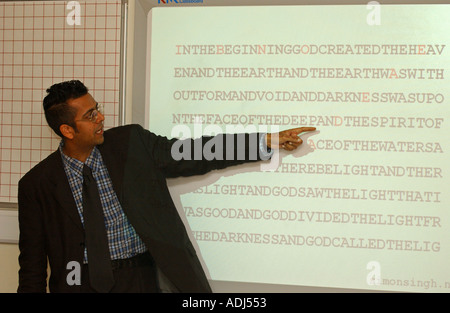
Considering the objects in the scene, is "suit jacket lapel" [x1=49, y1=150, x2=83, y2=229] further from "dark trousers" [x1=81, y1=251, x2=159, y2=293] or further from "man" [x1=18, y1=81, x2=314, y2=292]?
"dark trousers" [x1=81, y1=251, x2=159, y2=293]

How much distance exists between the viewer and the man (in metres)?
1.62

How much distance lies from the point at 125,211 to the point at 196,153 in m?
0.34

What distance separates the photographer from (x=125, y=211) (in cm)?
164

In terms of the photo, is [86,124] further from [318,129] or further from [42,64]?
[318,129]

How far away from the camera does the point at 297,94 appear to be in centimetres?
176

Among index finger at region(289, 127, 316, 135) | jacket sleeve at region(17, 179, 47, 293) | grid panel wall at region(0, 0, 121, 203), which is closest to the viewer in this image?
jacket sleeve at region(17, 179, 47, 293)

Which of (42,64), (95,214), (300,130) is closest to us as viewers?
(95,214)

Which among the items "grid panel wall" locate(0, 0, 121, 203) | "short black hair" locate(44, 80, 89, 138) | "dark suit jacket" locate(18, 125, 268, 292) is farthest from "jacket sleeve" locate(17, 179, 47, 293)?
"grid panel wall" locate(0, 0, 121, 203)

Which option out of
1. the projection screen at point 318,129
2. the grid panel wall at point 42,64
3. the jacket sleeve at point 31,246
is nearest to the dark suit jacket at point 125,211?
the jacket sleeve at point 31,246

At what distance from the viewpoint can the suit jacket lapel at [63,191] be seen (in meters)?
1.62

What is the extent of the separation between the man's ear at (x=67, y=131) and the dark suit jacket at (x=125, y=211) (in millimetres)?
91

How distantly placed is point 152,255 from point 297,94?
0.80 meters

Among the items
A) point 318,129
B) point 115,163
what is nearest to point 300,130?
point 318,129
